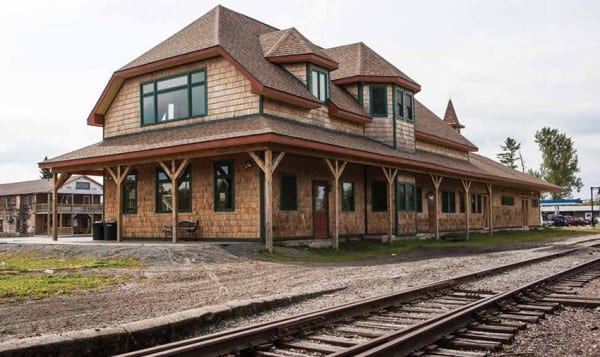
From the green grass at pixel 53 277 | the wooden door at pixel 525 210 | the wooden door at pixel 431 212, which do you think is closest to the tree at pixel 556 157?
the wooden door at pixel 525 210

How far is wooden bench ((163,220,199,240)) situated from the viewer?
19.8 meters

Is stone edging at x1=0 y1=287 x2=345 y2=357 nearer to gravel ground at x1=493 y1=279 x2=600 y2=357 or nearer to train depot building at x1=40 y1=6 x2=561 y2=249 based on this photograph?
gravel ground at x1=493 y1=279 x2=600 y2=357

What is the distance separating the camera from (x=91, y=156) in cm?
2077

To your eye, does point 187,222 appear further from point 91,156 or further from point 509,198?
point 509,198

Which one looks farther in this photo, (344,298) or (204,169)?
(204,169)

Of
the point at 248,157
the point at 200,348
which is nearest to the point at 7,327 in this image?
the point at 200,348

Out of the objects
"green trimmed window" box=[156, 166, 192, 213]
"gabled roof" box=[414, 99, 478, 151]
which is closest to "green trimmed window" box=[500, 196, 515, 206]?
"gabled roof" box=[414, 99, 478, 151]

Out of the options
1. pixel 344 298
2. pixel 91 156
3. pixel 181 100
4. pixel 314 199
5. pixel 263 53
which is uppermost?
pixel 263 53

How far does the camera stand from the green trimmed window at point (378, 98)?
25.6m

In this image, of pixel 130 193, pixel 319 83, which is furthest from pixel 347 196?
pixel 130 193

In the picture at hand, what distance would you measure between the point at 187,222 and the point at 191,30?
782 cm

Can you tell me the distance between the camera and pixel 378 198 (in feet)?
80.2

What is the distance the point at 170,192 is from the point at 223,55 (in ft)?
16.1

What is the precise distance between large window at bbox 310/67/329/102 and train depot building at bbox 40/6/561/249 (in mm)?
41
